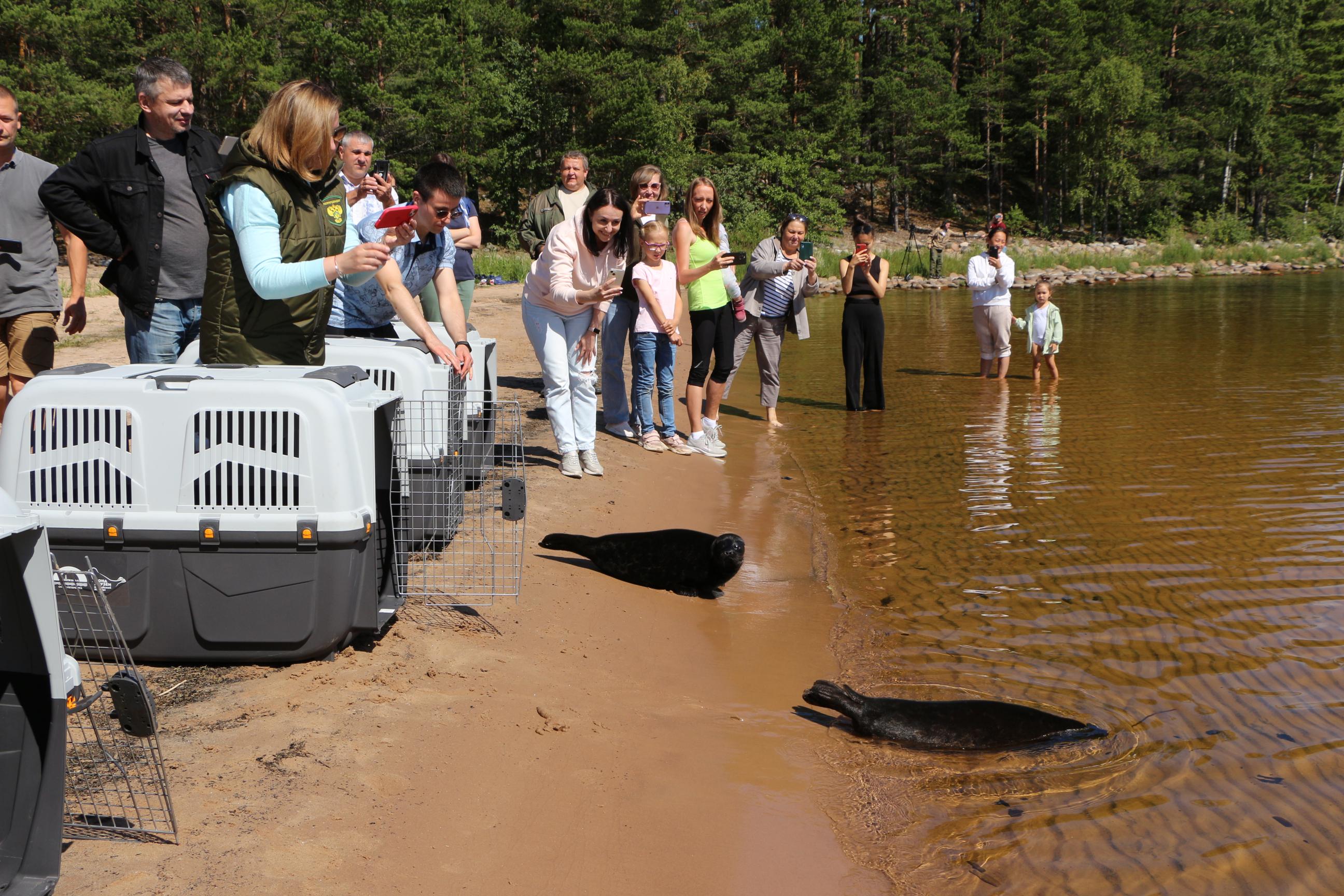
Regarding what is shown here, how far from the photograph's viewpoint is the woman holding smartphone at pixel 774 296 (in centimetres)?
991

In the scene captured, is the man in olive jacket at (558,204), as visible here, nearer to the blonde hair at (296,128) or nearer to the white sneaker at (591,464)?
the white sneaker at (591,464)

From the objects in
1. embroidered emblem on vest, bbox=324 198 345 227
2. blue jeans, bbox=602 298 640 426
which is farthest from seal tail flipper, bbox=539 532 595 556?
blue jeans, bbox=602 298 640 426

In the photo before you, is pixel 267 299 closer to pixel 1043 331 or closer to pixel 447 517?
pixel 447 517

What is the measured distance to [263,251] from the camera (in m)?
3.66

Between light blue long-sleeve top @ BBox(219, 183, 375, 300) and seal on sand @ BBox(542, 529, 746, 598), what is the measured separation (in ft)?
7.80

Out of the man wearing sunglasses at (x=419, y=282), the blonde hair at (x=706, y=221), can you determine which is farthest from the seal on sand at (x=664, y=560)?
the blonde hair at (x=706, y=221)

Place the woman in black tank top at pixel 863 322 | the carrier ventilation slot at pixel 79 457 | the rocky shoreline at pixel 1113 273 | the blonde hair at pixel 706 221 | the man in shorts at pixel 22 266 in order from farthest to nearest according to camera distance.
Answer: the rocky shoreline at pixel 1113 273
the woman in black tank top at pixel 863 322
the blonde hair at pixel 706 221
the man in shorts at pixel 22 266
the carrier ventilation slot at pixel 79 457

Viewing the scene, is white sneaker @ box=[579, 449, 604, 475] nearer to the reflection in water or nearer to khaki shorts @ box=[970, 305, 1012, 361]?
the reflection in water

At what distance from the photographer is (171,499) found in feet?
12.0

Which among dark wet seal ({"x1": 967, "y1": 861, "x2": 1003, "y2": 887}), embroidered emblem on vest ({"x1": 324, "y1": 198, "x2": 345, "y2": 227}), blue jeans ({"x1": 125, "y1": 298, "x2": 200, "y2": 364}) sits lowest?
dark wet seal ({"x1": 967, "y1": 861, "x2": 1003, "y2": 887})

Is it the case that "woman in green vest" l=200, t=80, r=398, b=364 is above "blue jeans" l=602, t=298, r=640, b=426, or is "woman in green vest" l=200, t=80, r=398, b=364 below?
above

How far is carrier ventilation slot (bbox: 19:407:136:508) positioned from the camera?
3572 mm

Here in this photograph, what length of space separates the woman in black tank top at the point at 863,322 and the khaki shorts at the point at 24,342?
7.67 metres

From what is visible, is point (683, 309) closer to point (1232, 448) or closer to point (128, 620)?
point (1232, 448)
